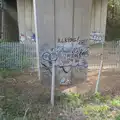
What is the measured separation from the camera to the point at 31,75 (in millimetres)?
10852

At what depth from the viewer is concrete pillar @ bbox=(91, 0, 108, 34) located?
78.2ft

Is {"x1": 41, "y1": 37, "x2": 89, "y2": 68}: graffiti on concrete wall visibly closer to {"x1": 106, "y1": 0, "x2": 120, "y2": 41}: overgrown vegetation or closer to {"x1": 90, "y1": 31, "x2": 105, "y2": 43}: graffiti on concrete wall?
{"x1": 90, "y1": 31, "x2": 105, "y2": 43}: graffiti on concrete wall

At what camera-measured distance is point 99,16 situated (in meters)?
24.0

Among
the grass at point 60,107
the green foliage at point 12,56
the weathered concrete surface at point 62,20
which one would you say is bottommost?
the grass at point 60,107

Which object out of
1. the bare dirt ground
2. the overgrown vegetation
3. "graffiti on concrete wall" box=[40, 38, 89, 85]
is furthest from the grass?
the overgrown vegetation

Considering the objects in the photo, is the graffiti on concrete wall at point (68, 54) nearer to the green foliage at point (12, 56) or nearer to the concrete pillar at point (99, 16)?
the green foliage at point (12, 56)

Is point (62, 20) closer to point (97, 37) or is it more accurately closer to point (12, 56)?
point (12, 56)

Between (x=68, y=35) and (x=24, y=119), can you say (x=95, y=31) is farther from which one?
(x=24, y=119)

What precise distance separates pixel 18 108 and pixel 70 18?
491cm

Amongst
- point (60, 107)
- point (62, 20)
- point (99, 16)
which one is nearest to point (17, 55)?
point (62, 20)

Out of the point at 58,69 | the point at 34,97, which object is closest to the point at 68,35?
the point at 58,69

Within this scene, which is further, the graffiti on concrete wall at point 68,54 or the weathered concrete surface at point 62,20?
the graffiti on concrete wall at point 68,54

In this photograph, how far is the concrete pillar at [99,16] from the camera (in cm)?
2384

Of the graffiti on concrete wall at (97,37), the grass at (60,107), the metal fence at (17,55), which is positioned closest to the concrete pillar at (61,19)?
the metal fence at (17,55)
